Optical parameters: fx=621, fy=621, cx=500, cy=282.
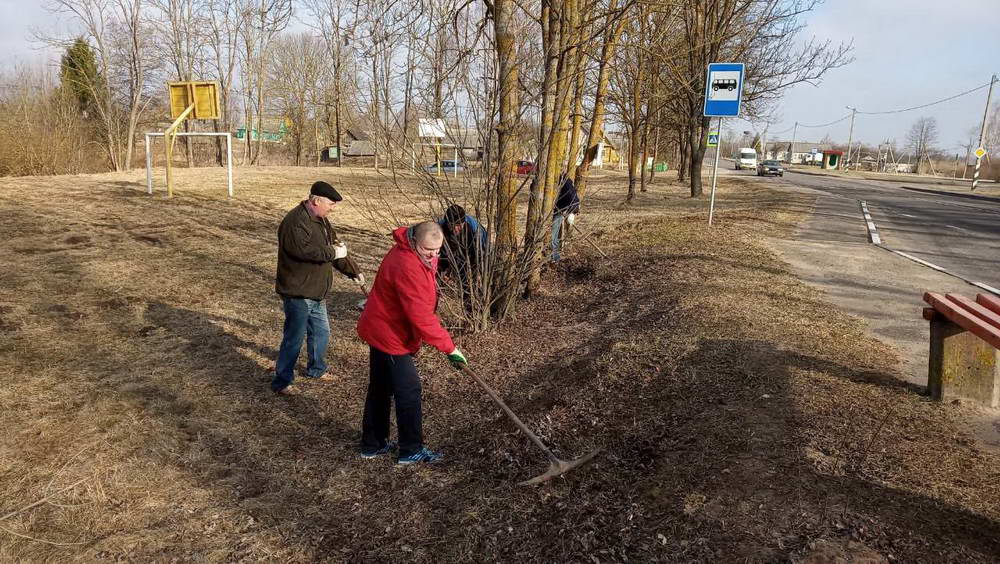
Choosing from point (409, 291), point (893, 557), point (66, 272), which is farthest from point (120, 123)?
point (893, 557)

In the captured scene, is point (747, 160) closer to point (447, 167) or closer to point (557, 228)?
point (557, 228)

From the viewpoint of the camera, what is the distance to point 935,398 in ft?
12.0

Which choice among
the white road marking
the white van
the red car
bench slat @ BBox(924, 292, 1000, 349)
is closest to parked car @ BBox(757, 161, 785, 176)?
the white van

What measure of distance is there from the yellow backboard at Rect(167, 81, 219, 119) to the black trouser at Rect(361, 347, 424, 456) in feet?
47.7

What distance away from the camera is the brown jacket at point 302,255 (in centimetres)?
458

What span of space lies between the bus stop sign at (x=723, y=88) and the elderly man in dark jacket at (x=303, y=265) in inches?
309

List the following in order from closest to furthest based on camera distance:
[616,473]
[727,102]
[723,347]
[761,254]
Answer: [616,473] → [723,347] → [761,254] → [727,102]

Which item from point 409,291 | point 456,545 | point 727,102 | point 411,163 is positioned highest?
point 727,102

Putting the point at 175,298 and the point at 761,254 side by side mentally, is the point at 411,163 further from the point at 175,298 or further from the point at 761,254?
the point at 761,254

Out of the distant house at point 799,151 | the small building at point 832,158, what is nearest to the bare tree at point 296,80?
the small building at point 832,158

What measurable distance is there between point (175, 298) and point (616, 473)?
612 centimetres

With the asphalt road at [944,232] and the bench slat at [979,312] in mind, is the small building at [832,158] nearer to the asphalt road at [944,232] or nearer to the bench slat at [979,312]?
the asphalt road at [944,232]

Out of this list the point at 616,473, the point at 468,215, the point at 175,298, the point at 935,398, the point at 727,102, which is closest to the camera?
the point at 616,473

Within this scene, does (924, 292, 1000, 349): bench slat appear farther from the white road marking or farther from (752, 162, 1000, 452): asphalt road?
the white road marking
